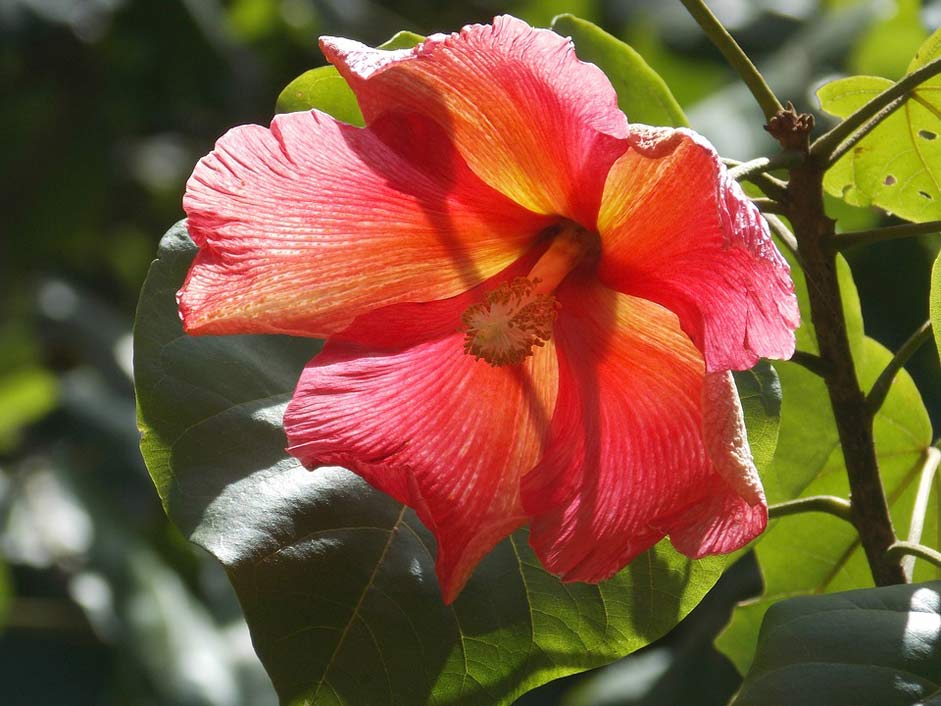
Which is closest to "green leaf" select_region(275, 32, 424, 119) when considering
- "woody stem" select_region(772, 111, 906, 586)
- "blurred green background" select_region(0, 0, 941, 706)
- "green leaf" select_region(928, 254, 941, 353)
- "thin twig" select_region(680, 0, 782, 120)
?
"thin twig" select_region(680, 0, 782, 120)

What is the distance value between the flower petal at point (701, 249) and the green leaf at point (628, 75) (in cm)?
21

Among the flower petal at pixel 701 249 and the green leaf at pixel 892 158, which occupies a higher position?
the green leaf at pixel 892 158

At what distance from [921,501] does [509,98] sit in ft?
1.93

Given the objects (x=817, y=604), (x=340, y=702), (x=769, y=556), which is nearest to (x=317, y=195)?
(x=340, y=702)

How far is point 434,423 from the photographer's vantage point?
3.50 feet

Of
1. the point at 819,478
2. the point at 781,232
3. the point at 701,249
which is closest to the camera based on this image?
the point at 701,249

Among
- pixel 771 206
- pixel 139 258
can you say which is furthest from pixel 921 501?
pixel 139 258

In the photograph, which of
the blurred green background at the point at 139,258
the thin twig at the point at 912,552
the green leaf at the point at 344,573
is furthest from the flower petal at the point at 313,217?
the blurred green background at the point at 139,258

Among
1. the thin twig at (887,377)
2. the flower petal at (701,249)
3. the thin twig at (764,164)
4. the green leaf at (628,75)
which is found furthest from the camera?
the green leaf at (628,75)

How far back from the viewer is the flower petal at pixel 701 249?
873 mm

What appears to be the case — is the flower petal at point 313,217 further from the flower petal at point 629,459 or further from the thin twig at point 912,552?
the thin twig at point 912,552

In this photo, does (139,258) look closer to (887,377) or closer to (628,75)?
(628,75)

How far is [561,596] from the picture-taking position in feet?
3.69

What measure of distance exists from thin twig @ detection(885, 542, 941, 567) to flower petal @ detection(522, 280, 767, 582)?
0.84 feet
